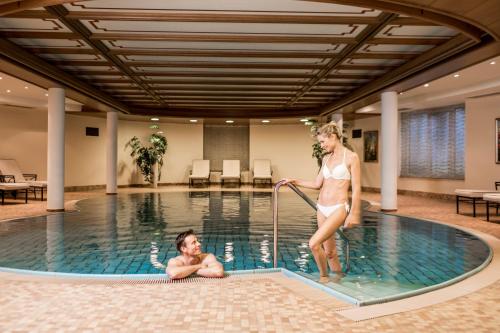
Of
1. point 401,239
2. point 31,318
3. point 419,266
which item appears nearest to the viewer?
point 31,318

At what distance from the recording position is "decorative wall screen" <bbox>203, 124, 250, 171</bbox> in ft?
72.7

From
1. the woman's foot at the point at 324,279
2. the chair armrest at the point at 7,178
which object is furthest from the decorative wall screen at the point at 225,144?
the woman's foot at the point at 324,279

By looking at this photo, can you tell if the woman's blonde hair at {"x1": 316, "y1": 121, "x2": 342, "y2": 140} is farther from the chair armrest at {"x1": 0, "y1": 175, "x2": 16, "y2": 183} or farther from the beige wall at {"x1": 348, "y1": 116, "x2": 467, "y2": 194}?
the chair armrest at {"x1": 0, "y1": 175, "x2": 16, "y2": 183}

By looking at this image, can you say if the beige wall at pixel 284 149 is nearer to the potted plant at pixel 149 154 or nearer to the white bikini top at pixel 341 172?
the potted plant at pixel 149 154

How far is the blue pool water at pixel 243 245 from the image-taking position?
16.0 feet

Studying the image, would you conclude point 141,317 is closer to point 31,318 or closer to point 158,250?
point 31,318

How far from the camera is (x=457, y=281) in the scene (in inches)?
162

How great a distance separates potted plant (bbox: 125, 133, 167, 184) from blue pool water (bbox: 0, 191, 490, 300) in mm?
9431

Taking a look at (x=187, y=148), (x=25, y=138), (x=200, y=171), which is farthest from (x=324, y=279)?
(x=187, y=148)

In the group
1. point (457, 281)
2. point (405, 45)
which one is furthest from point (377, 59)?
point (457, 281)

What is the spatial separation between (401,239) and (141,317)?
16.8 feet

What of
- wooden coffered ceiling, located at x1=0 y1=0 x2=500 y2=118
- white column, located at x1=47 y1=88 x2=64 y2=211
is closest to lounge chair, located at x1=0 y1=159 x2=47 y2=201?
white column, located at x1=47 y1=88 x2=64 y2=211

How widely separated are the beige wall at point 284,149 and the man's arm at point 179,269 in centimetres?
1781

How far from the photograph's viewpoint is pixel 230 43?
27.4 ft
